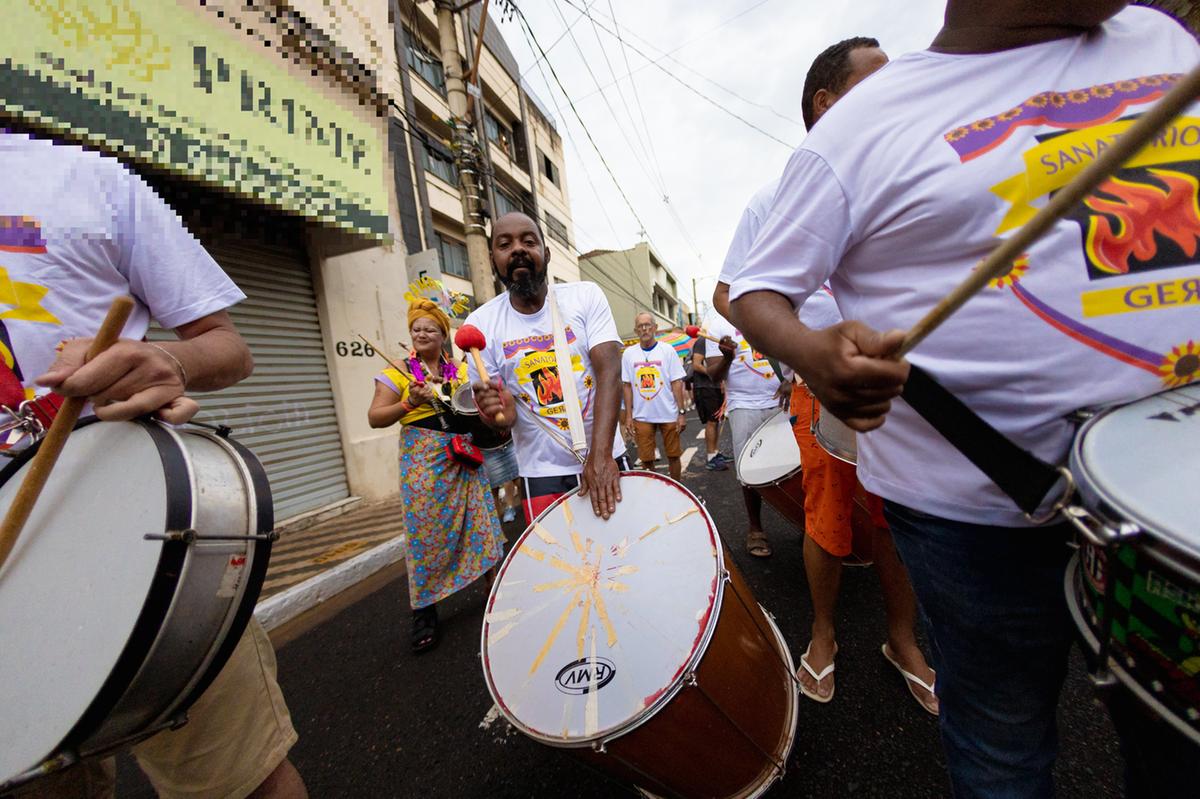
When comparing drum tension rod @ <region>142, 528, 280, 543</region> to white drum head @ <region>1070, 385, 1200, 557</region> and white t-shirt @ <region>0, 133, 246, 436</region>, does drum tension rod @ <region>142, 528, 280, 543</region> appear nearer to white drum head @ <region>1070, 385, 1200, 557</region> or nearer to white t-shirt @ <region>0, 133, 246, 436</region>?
white t-shirt @ <region>0, 133, 246, 436</region>

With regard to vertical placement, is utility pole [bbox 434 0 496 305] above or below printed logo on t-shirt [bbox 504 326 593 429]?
above

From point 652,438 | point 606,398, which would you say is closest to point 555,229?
point 652,438

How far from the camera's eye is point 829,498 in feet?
5.79

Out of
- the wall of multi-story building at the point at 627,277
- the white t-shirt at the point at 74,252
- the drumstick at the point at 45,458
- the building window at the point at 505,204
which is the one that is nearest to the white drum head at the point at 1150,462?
the drumstick at the point at 45,458

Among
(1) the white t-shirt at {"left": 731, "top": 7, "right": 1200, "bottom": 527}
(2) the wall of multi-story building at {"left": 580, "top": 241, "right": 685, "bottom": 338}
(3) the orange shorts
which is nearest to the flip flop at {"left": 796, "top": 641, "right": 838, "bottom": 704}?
(3) the orange shorts

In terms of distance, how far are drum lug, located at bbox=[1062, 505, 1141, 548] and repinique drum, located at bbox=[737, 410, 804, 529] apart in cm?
158

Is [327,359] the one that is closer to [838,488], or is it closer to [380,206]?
[380,206]

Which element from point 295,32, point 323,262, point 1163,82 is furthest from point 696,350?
point 295,32

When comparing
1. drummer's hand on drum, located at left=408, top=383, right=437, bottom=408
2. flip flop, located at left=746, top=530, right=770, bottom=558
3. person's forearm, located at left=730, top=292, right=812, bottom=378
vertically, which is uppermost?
person's forearm, located at left=730, top=292, right=812, bottom=378

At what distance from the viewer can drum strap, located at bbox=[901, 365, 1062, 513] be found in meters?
0.68

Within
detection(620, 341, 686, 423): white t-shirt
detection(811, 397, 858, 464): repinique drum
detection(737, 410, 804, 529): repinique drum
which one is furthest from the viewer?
detection(620, 341, 686, 423): white t-shirt

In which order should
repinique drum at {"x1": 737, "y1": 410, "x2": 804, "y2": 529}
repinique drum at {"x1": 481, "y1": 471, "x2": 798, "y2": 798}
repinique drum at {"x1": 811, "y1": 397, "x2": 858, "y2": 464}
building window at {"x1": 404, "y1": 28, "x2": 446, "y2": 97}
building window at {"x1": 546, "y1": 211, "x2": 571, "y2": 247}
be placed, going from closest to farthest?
repinique drum at {"x1": 481, "y1": 471, "x2": 798, "y2": 798}, repinique drum at {"x1": 811, "y1": 397, "x2": 858, "y2": 464}, repinique drum at {"x1": 737, "y1": 410, "x2": 804, "y2": 529}, building window at {"x1": 404, "y1": 28, "x2": 446, "y2": 97}, building window at {"x1": 546, "y1": 211, "x2": 571, "y2": 247}

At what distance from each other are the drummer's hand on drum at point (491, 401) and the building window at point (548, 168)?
18.8 m

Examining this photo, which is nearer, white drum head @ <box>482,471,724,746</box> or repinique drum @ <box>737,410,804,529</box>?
white drum head @ <box>482,471,724,746</box>
